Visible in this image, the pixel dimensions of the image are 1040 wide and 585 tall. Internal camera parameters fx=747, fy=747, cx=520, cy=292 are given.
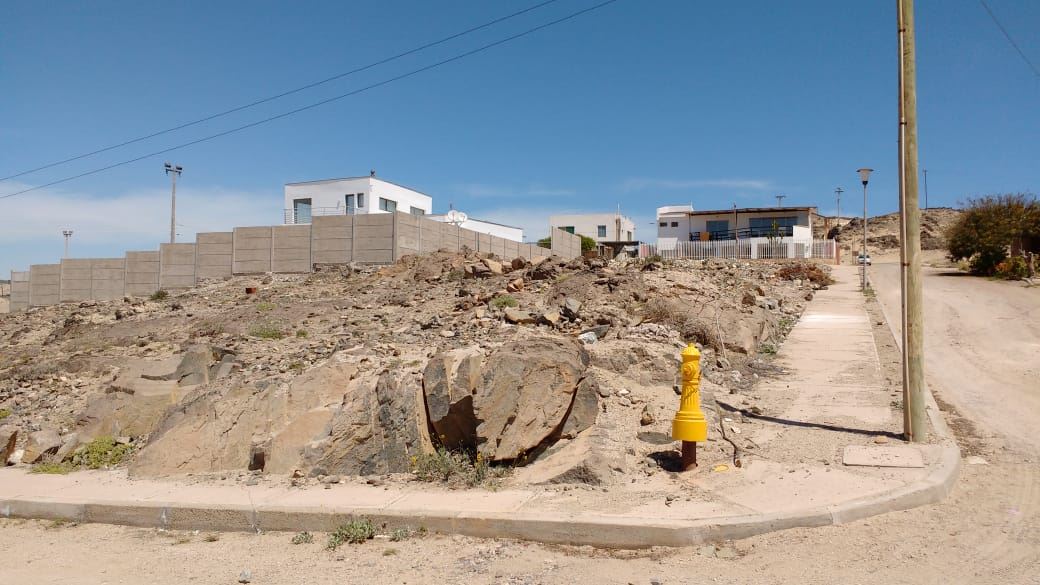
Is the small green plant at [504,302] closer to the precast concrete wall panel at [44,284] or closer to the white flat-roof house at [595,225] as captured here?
the precast concrete wall panel at [44,284]

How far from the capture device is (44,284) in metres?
33.2

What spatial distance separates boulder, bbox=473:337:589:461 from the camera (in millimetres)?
7020

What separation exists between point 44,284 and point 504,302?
94.1 ft

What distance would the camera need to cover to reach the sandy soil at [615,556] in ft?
15.4

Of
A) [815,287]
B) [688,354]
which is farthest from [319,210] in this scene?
[688,354]

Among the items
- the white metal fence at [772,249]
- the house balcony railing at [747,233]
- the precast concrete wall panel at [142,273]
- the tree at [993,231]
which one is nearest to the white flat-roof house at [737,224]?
the house balcony railing at [747,233]

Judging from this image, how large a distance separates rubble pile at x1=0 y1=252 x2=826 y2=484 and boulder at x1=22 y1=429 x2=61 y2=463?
0.02 metres

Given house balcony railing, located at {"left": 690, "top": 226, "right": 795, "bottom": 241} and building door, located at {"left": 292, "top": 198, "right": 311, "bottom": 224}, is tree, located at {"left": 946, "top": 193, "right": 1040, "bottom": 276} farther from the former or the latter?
building door, located at {"left": 292, "top": 198, "right": 311, "bottom": 224}

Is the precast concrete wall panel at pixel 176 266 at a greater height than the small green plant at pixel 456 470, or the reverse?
the precast concrete wall panel at pixel 176 266

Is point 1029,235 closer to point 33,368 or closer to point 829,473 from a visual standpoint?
point 829,473

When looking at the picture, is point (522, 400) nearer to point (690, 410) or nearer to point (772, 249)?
point (690, 410)

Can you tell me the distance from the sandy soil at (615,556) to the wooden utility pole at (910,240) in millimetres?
899

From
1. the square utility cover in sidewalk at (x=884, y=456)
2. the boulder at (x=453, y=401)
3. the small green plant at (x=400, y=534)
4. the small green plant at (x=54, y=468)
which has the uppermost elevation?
the boulder at (x=453, y=401)

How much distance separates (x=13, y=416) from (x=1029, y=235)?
126ft
